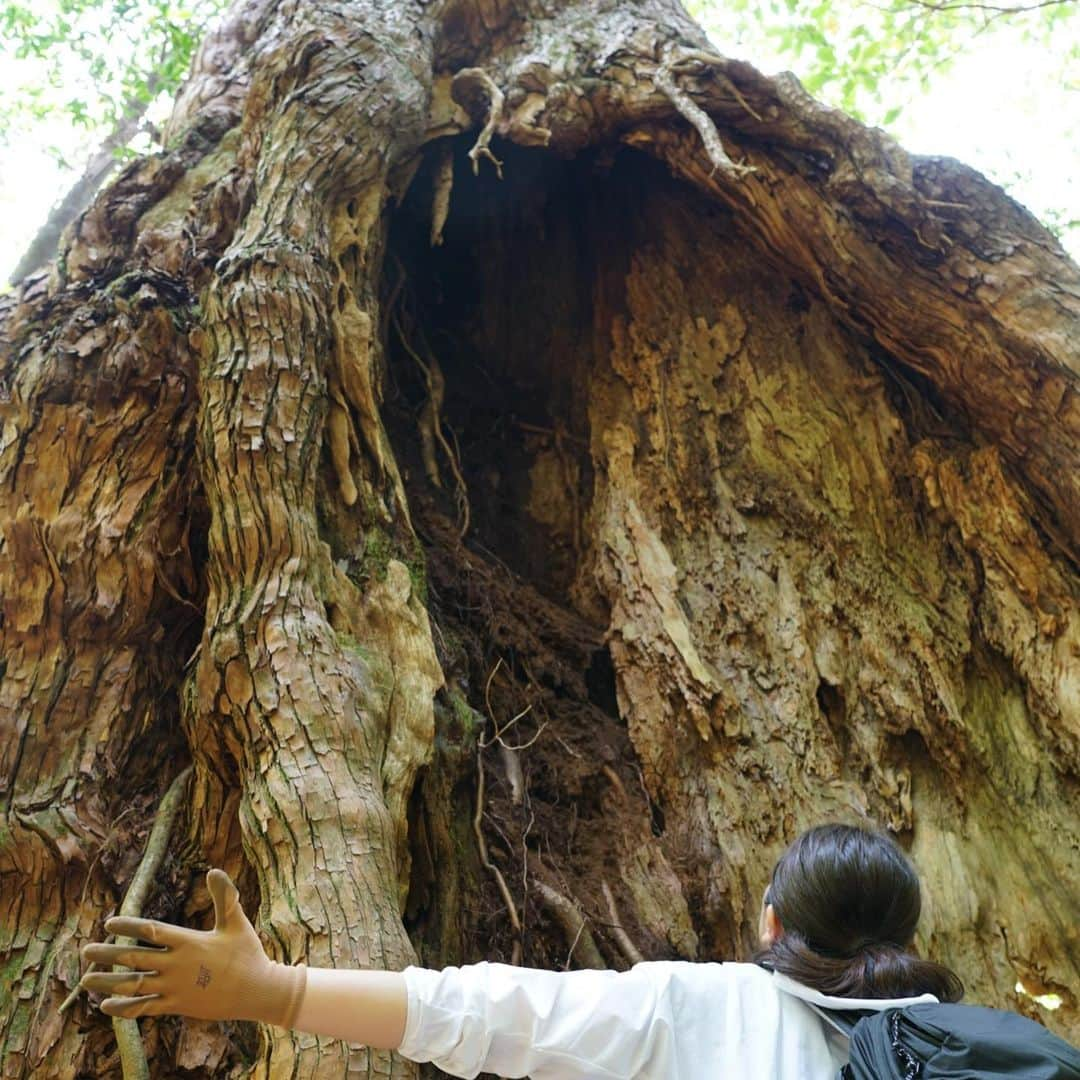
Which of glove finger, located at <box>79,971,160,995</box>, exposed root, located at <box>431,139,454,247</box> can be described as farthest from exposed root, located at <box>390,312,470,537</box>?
glove finger, located at <box>79,971,160,995</box>

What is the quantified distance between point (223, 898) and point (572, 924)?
4.89 ft

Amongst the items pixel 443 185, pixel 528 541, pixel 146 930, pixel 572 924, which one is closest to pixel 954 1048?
pixel 146 930

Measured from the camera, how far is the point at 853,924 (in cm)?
172

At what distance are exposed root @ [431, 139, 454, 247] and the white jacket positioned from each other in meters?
3.49

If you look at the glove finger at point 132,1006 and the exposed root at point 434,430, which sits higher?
the exposed root at point 434,430

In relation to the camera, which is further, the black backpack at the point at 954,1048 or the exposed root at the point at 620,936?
the exposed root at the point at 620,936

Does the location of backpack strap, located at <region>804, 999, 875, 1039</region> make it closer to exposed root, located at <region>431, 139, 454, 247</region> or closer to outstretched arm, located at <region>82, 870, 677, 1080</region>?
outstretched arm, located at <region>82, 870, 677, 1080</region>

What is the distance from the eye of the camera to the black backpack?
1260 millimetres

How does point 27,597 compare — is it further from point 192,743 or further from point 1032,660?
point 1032,660

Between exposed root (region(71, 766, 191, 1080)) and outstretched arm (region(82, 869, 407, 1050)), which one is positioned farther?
exposed root (region(71, 766, 191, 1080))

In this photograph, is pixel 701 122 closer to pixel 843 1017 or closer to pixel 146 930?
pixel 843 1017

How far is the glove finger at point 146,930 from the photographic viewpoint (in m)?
1.43

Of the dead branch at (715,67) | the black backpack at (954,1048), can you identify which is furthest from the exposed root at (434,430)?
the black backpack at (954,1048)

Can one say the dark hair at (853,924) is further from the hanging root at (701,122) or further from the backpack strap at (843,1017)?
the hanging root at (701,122)
